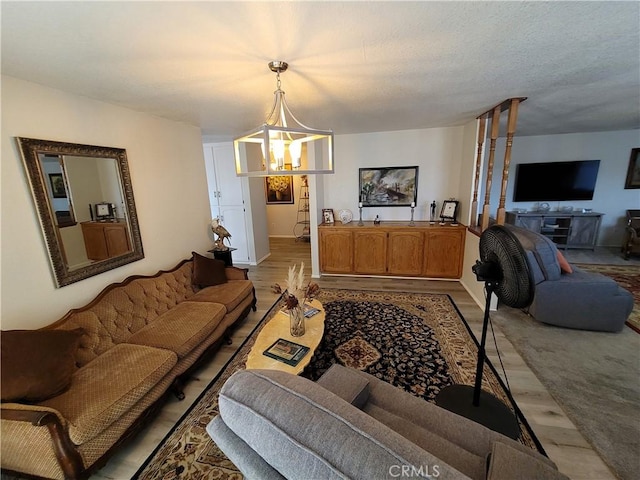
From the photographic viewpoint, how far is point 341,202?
4.69 meters

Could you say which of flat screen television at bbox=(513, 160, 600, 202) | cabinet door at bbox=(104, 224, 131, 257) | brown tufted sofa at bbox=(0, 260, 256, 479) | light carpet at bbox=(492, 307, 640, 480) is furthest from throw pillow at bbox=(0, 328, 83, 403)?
flat screen television at bbox=(513, 160, 600, 202)

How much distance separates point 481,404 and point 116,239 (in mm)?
3251

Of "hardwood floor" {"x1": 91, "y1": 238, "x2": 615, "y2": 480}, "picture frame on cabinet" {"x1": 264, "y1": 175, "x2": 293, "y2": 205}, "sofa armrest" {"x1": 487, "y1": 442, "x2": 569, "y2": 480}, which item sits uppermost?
"picture frame on cabinet" {"x1": 264, "y1": 175, "x2": 293, "y2": 205}

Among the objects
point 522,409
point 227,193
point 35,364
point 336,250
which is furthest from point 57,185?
point 522,409

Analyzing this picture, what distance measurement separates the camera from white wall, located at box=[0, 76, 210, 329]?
171cm

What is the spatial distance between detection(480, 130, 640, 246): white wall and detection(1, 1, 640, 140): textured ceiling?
276cm

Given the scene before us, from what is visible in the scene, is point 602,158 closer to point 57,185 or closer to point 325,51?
point 325,51

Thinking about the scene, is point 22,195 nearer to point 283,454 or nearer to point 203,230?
point 203,230

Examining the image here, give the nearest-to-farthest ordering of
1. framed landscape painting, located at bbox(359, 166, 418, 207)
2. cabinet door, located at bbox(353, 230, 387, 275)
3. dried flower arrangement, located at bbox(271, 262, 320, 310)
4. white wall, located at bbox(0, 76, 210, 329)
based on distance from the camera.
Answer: white wall, located at bbox(0, 76, 210, 329) → dried flower arrangement, located at bbox(271, 262, 320, 310) → cabinet door, located at bbox(353, 230, 387, 275) → framed landscape painting, located at bbox(359, 166, 418, 207)

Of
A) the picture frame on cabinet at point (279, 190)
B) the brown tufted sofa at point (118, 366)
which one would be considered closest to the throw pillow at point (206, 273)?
the brown tufted sofa at point (118, 366)

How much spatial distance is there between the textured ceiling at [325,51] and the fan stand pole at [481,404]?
4.58 feet

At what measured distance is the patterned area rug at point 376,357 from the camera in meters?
1.56

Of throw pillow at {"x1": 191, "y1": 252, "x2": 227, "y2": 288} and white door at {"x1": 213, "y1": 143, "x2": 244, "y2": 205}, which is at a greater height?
white door at {"x1": 213, "y1": 143, "x2": 244, "y2": 205}

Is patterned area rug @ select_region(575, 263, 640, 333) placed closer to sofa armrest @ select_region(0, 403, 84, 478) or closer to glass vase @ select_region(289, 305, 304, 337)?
glass vase @ select_region(289, 305, 304, 337)
